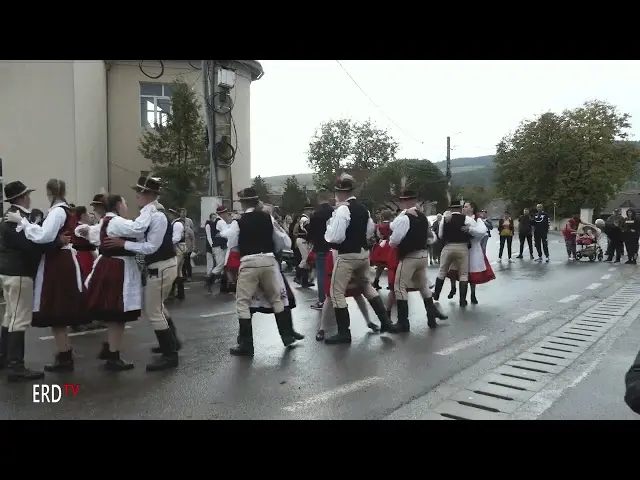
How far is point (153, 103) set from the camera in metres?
22.1

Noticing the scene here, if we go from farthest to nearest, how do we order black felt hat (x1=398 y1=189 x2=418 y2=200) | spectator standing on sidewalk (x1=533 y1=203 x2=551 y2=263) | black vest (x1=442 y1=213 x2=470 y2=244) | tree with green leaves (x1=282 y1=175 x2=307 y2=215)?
spectator standing on sidewalk (x1=533 y1=203 x2=551 y2=263) < tree with green leaves (x1=282 y1=175 x2=307 y2=215) < black vest (x1=442 y1=213 x2=470 y2=244) < black felt hat (x1=398 y1=189 x2=418 y2=200)

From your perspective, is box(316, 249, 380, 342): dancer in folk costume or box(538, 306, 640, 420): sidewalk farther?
box(316, 249, 380, 342): dancer in folk costume


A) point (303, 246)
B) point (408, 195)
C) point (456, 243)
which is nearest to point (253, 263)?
point (408, 195)

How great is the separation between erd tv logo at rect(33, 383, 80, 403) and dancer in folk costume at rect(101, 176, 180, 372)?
30.7 inches

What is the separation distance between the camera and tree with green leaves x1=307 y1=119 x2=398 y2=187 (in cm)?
5512

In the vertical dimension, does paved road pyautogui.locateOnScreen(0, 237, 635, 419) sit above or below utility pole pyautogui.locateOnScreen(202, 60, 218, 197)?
below

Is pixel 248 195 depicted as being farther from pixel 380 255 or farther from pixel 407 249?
pixel 380 255

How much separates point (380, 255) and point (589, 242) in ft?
36.7

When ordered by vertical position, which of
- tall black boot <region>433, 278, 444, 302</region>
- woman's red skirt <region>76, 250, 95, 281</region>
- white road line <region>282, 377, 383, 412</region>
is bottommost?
white road line <region>282, 377, 383, 412</region>

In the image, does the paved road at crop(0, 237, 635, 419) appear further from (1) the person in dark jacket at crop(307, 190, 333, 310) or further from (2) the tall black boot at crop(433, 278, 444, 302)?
(1) the person in dark jacket at crop(307, 190, 333, 310)

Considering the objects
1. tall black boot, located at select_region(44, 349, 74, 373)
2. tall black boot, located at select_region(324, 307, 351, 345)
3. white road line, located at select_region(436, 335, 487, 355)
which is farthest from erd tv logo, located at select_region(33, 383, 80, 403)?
white road line, located at select_region(436, 335, 487, 355)
